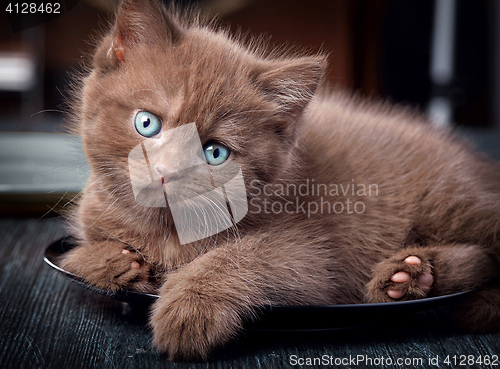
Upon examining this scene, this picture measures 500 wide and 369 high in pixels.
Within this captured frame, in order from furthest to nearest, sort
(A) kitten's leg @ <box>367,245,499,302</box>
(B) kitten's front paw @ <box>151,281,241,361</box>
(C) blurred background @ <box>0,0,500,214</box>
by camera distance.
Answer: (C) blurred background @ <box>0,0,500,214</box>
(A) kitten's leg @ <box>367,245,499,302</box>
(B) kitten's front paw @ <box>151,281,241,361</box>

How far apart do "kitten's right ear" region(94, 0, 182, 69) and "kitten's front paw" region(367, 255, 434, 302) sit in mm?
509

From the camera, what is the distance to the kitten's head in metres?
0.77

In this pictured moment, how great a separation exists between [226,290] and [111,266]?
19cm

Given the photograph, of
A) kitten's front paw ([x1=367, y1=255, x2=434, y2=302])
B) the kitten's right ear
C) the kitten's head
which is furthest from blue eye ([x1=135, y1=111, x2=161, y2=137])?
kitten's front paw ([x1=367, y1=255, x2=434, y2=302])

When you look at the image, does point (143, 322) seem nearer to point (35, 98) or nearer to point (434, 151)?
point (434, 151)

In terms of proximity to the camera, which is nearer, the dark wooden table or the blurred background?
the dark wooden table

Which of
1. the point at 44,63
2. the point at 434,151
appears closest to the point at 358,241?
the point at 434,151

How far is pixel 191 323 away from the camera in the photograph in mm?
728

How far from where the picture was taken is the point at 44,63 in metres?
1.94

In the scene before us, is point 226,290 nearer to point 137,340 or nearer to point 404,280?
point 137,340

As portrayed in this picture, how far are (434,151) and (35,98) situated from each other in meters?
1.35

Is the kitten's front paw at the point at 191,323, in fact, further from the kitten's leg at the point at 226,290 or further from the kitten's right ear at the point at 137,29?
the kitten's right ear at the point at 137,29

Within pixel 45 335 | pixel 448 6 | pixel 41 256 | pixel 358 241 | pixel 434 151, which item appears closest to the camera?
pixel 45 335

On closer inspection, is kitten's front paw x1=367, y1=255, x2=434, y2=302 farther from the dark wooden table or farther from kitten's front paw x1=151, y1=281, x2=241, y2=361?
kitten's front paw x1=151, y1=281, x2=241, y2=361
